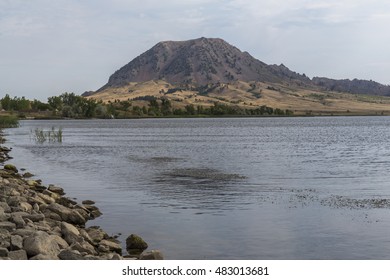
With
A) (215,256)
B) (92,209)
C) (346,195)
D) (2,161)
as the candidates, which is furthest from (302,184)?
(2,161)

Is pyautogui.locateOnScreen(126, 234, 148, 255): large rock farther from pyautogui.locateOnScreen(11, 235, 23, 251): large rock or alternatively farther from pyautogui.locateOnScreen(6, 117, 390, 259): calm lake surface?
pyautogui.locateOnScreen(11, 235, 23, 251): large rock

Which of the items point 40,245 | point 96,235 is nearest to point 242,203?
point 96,235

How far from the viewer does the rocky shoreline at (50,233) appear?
677 inches

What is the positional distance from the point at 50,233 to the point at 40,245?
3434 millimetres

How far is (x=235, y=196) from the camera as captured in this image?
33.6 m

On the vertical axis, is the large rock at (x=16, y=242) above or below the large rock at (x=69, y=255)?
above

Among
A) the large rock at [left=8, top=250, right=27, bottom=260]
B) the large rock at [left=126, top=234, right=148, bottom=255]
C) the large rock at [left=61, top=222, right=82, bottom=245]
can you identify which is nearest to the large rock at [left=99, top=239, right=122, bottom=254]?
the large rock at [left=126, top=234, right=148, bottom=255]

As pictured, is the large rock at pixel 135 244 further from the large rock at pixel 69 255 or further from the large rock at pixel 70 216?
the large rock at pixel 70 216

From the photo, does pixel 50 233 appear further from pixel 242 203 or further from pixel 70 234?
pixel 242 203

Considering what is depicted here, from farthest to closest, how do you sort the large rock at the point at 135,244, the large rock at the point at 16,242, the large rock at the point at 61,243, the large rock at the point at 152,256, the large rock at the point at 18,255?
the large rock at the point at 135,244, the large rock at the point at 61,243, the large rock at the point at 152,256, the large rock at the point at 16,242, the large rock at the point at 18,255

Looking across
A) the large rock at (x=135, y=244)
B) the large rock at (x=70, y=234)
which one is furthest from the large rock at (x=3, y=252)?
the large rock at (x=135, y=244)

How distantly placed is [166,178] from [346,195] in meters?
15.9

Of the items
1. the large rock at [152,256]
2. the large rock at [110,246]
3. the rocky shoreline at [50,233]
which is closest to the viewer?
the rocky shoreline at [50,233]

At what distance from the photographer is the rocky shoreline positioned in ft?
56.4
